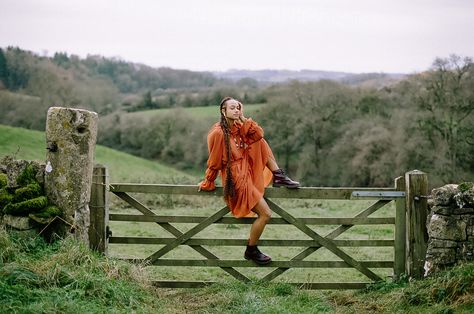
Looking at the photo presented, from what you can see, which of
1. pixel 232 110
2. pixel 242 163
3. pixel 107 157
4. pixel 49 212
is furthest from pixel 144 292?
pixel 107 157

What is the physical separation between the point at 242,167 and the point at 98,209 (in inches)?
79.0

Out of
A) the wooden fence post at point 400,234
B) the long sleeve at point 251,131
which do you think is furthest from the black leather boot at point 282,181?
the wooden fence post at point 400,234

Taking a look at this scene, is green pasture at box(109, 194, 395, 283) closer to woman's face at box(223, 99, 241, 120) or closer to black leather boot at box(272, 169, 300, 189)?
black leather boot at box(272, 169, 300, 189)

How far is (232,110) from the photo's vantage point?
20.8 ft

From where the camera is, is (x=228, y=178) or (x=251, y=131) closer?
(x=228, y=178)

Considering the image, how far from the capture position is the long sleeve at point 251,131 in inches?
252

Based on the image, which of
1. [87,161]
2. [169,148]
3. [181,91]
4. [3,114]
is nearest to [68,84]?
[3,114]

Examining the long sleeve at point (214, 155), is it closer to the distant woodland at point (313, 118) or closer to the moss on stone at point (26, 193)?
the moss on stone at point (26, 193)

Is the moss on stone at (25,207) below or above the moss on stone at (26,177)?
below

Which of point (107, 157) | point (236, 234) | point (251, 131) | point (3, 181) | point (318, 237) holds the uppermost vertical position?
point (251, 131)

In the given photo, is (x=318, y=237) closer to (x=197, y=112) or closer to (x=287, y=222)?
(x=287, y=222)

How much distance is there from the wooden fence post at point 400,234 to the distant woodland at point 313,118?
25.1m

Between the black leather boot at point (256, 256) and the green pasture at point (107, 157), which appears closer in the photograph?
the black leather boot at point (256, 256)

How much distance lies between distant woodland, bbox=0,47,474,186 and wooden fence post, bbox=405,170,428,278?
25135mm
